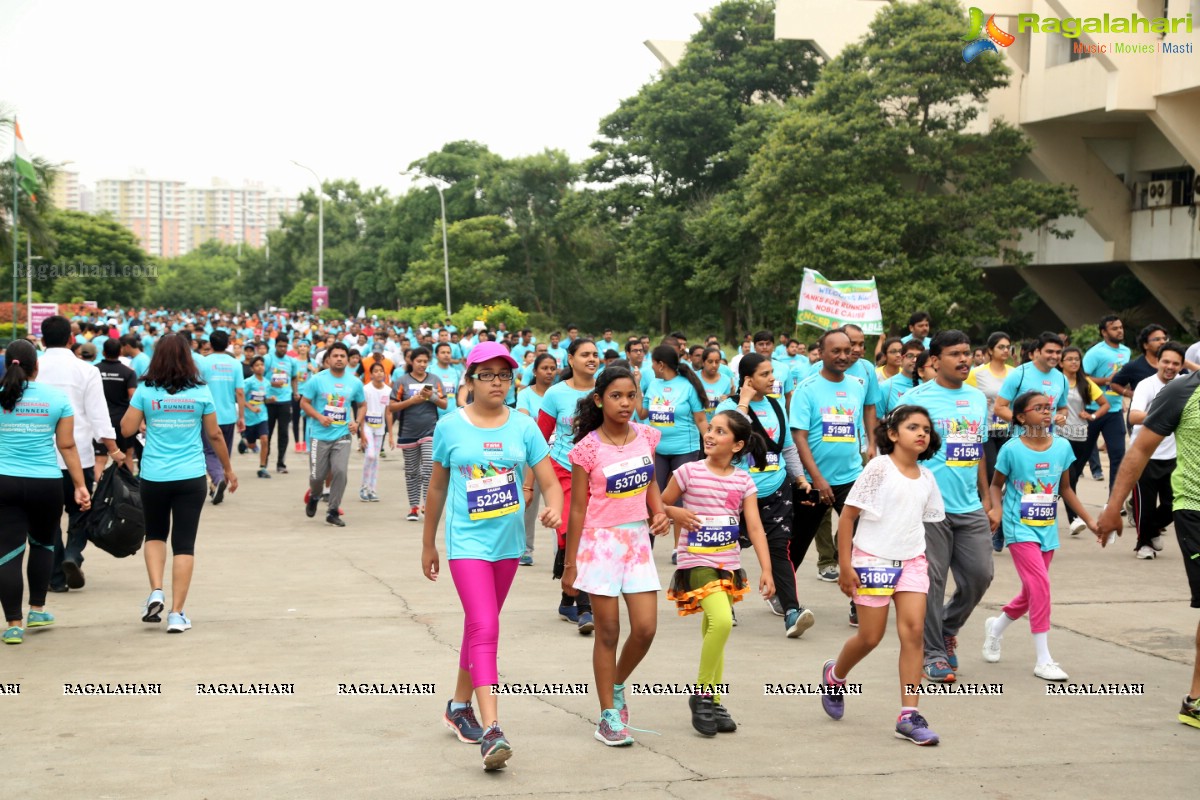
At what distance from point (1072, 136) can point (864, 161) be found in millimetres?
7126

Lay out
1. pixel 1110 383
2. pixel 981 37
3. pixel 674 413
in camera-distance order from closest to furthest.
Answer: pixel 674 413 → pixel 1110 383 → pixel 981 37

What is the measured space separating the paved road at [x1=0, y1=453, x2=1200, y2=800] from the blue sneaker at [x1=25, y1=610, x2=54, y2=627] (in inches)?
5.2

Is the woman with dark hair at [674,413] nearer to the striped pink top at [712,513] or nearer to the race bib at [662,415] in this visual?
the race bib at [662,415]

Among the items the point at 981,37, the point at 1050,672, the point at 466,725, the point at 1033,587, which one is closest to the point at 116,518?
the point at 466,725

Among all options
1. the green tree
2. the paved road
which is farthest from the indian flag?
the paved road

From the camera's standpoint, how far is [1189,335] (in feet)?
116

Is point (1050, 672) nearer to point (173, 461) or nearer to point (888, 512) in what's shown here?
point (888, 512)

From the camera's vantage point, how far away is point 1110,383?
1358cm

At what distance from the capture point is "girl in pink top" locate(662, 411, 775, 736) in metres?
6.01

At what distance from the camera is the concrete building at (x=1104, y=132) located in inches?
1246

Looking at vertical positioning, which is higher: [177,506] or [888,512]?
[888,512]

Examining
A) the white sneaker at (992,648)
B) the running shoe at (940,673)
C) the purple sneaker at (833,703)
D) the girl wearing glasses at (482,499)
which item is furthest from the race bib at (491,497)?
the white sneaker at (992,648)

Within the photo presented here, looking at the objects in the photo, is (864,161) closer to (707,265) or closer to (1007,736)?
(707,265)

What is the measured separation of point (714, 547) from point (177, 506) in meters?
3.86
